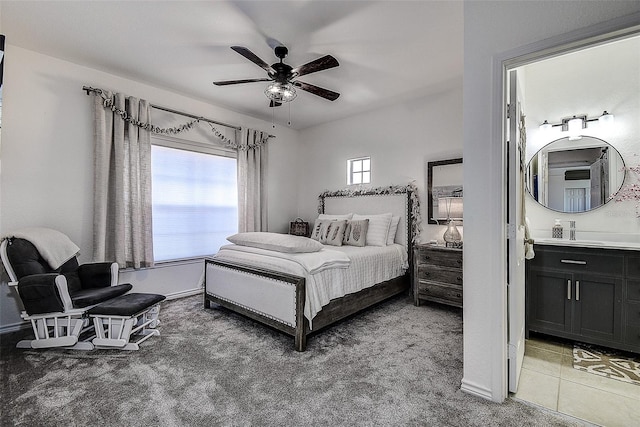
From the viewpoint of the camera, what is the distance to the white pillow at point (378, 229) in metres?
4.01

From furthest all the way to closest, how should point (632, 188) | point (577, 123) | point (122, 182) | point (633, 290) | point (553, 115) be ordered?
point (122, 182)
point (553, 115)
point (577, 123)
point (632, 188)
point (633, 290)

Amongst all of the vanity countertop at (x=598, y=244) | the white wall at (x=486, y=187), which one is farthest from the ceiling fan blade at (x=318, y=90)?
the vanity countertop at (x=598, y=244)

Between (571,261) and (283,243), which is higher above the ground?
(283,243)

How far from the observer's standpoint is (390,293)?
3684 mm

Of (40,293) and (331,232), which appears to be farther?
(331,232)

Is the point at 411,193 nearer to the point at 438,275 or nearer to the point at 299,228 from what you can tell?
the point at 438,275

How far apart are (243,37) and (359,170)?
2.81m

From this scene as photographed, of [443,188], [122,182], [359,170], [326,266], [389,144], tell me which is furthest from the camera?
[359,170]

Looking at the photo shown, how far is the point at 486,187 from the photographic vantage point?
1761 mm

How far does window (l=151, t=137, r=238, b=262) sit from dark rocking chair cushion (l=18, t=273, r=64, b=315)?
149cm

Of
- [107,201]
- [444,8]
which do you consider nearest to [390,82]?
[444,8]

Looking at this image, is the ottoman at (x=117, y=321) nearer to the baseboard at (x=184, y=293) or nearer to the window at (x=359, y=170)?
the baseboard at (x=184, y=293)

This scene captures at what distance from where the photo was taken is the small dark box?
16.7ft

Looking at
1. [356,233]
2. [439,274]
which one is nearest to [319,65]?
[356,233]
